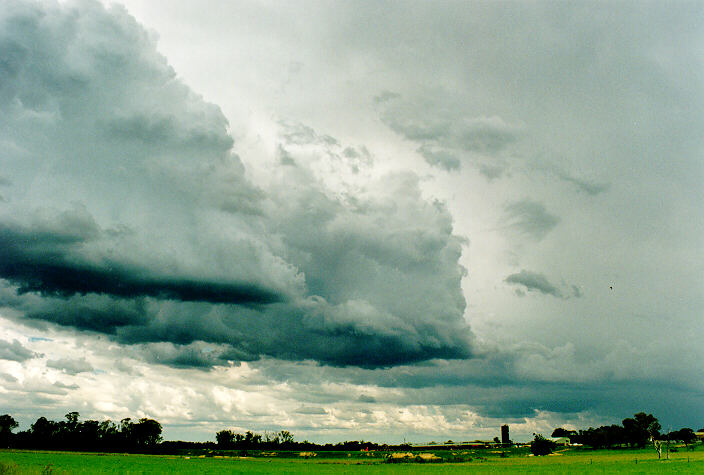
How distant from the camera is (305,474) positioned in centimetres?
7288

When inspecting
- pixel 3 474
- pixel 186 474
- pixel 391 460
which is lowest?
pixel 391 460

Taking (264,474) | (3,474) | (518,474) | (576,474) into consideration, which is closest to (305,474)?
(264,474)

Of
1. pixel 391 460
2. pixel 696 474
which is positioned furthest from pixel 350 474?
pixel 391 460

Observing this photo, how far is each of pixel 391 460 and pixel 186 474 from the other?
319ft

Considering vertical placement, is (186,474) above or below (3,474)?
below

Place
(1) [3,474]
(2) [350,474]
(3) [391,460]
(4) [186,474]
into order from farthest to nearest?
(3) [391,460]
(2) [350,474]
(4) [186,474]
(1) [3,474]

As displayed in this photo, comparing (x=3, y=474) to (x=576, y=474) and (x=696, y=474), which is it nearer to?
(x=576, y=474)

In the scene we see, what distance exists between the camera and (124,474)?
193ft

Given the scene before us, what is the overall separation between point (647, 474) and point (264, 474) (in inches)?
2011

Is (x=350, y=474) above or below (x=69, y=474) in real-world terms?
below

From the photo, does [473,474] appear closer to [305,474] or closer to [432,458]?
[305,474]

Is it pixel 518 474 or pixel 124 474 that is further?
pixel 518 474

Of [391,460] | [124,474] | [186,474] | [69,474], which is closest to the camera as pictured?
[69,474]

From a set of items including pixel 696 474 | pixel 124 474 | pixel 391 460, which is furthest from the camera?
pixel 391 460
